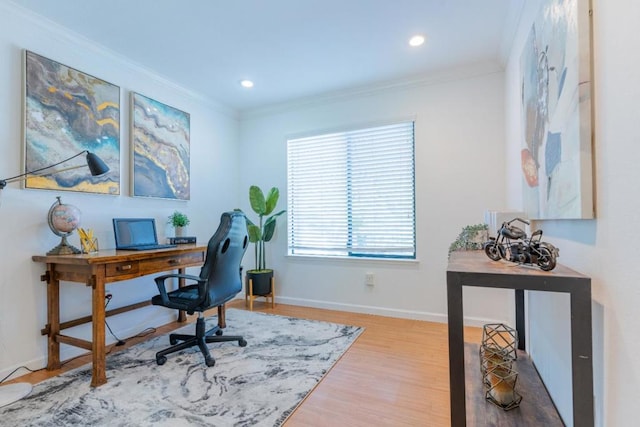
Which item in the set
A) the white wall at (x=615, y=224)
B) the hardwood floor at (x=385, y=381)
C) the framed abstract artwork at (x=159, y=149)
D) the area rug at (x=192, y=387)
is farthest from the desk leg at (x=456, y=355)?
the framed abstract artwork at (x=159, y=149)

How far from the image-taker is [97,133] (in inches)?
100

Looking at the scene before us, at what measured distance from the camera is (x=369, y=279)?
11.0 ft

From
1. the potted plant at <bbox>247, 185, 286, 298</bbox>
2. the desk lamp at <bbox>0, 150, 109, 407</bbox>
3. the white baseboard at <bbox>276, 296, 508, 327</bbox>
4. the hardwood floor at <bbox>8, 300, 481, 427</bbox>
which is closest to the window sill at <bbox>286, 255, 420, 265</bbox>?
the potted plant at <bbox>247, 185, 286, 298</bbox>

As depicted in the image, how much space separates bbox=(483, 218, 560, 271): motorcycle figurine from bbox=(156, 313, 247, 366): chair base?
198 centimetres

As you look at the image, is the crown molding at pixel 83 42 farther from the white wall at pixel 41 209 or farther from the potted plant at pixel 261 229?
the potted plant at pixel 261 229

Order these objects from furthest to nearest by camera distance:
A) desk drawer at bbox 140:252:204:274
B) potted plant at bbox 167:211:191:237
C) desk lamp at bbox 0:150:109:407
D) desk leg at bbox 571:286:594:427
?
potted plant at bbox 167:211:191:237, desk drawer at bbox 140:252:204:274, desk lamp at bbox 0:150:109:407, desk leg at bbox 571:286:594:427

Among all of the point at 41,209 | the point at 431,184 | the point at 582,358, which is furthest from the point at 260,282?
the point at 582,358

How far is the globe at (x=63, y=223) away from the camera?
2.13m

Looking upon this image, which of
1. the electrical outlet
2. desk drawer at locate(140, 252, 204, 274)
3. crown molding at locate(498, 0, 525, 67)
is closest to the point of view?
crown molding at locate(498, 0, 525, 67)

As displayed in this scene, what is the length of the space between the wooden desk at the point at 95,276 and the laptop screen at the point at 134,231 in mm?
370

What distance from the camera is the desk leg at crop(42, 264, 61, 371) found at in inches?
85.2

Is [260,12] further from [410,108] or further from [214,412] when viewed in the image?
[214,412]

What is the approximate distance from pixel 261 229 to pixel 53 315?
2.05 metres

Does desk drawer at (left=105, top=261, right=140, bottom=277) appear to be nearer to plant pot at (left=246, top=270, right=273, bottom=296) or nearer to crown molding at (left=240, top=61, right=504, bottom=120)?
plant pot at (left=246, top=270, right=273, bottom=296)
